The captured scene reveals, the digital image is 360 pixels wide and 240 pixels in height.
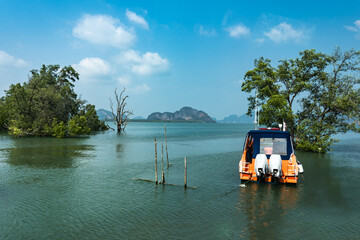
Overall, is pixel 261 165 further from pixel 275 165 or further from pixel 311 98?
pixel 311 98

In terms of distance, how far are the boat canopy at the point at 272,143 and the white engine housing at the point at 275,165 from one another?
1.36 metres

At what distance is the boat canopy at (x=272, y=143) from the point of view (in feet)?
60.6

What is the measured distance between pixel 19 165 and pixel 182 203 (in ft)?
56.6

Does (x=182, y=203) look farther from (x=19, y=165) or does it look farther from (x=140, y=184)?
(x=19, y=165)

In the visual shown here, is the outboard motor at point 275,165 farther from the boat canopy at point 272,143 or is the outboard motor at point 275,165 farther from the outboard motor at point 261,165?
the boat canopy at point 272,143

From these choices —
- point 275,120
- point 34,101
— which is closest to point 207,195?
point 275,120

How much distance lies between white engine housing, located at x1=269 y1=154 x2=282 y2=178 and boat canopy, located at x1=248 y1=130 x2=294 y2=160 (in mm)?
1355

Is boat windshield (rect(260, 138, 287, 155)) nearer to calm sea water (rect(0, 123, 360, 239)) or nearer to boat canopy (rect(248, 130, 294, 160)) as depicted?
boat canopy (rect(248, 130, 294, 160))

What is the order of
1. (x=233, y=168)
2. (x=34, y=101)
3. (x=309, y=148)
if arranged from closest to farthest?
(x=233, y=168) → (x=309, y=148) → (x=34, y=101)

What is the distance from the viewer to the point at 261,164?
17078 mm

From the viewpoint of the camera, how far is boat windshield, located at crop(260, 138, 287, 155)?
18531 millimetres

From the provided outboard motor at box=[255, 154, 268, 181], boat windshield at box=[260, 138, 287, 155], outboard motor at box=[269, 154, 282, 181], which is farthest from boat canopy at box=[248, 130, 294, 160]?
outboard motor at box=[269, 154, 282, 181]

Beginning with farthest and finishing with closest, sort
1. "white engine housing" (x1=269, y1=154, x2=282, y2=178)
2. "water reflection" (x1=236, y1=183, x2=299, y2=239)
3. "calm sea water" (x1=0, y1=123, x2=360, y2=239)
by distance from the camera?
"white engine housing" (x1=269, y1=154, x2=282, y2=178) → "water reflection" (x1=236, y1=183, x2=299, y2=239) → "calm sea water" (x1=0, y1=123, x2=360, y2=239)

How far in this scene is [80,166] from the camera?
80.1ft
